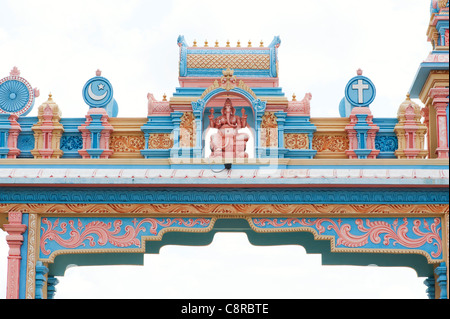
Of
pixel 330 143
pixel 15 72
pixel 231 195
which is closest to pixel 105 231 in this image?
pixel 231 195

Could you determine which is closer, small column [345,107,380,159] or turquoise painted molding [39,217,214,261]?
turquoise painted molding [39,217,214,261]

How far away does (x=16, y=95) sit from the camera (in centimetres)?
1697

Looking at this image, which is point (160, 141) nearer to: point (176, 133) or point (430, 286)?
point (176, 133)

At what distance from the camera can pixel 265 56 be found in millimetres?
17297

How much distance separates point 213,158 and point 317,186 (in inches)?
73.1

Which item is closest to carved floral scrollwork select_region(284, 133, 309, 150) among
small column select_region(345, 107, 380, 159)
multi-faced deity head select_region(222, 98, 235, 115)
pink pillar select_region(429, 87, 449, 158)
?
small column select_region(345, 107, 380, 159)

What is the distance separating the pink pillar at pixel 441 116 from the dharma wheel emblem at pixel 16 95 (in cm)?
732

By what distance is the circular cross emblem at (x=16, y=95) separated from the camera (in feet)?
55.5

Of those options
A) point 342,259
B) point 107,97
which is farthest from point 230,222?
point 107,97

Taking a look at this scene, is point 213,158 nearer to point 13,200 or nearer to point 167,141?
point 167,141

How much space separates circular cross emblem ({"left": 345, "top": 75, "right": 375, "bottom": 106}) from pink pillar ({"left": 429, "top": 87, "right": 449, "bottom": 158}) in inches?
46.0

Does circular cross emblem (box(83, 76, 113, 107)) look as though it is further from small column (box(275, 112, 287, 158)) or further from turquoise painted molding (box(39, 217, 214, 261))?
small column (box(275, 112, 287, 158))

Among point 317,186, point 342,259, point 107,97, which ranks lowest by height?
point 342,259

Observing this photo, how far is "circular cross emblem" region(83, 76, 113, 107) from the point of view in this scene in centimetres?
1719
